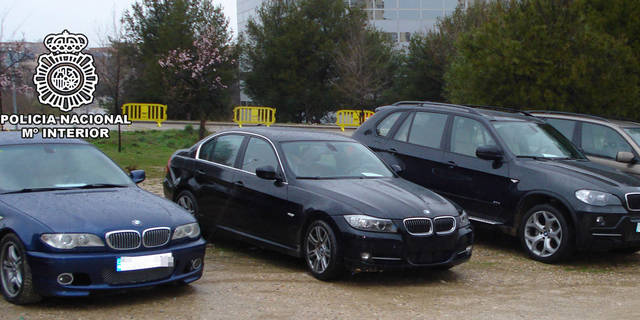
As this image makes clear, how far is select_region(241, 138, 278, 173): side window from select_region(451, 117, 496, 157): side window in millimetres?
2815

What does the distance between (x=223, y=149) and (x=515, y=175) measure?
3.72 m

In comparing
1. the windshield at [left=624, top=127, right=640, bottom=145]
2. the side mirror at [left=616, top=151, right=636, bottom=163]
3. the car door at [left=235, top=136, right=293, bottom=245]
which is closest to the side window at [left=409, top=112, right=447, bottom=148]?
the side mirror at [left=616, top=151, right=636, bottom=163]

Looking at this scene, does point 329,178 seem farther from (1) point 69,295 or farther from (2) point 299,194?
(1) point 69,295

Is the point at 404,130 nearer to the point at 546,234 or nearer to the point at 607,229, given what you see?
the point at 546,234

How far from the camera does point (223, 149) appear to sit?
8.89 meters

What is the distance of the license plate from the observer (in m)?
5.91

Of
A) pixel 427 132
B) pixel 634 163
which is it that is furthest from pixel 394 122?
pixel 634 163

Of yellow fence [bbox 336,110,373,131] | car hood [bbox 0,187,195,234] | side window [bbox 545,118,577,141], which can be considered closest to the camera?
car hood [bbox 0,187,195,234]

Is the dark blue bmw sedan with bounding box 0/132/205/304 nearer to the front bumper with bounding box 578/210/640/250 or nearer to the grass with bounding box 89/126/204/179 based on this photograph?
the front bumper with bounding box 578/210/640/250

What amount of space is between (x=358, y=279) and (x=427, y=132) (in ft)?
10.6

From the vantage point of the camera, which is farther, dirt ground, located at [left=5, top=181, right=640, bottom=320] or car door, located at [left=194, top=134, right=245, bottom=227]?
car door, located at [left=194, top=134, right=245, bottom=227]

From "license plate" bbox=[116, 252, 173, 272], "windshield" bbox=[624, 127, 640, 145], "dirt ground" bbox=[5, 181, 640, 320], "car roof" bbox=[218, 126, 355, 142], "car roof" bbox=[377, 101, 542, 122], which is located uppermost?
"car roof" bbox=[377, 101, 542, 122]

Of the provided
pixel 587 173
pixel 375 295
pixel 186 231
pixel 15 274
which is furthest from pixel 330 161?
pixel 15 274

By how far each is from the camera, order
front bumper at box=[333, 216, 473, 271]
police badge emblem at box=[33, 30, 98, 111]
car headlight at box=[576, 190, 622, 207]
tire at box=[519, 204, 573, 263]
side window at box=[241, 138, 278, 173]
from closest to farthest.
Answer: front bumper at box=[333, 216, 473, 271] → side window at box=[241, 138, 278, 173] → car headlight at box=[576, 190, 622, 207] → tire at box=[519, 204, 573, 263] → police badge emblem at box=[33, 30, 98, 111]
